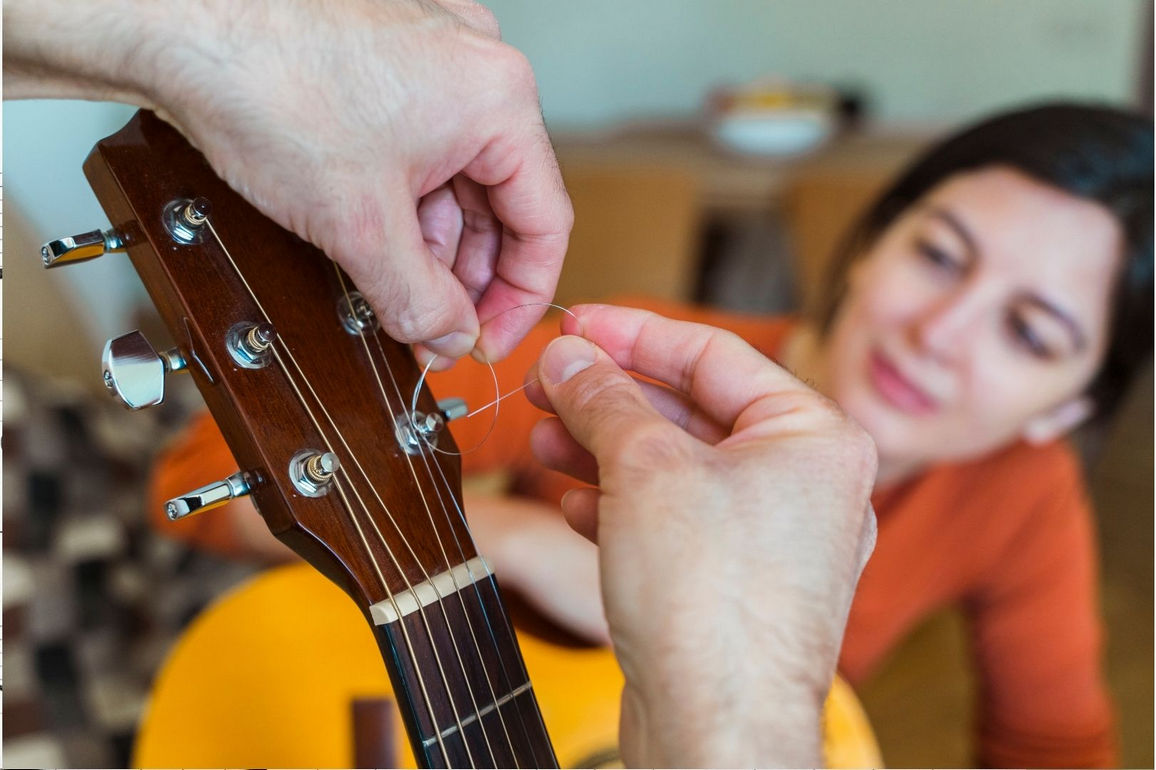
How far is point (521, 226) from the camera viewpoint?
47 cm

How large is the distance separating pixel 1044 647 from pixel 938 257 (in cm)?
53

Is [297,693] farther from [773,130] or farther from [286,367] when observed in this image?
[773,130]

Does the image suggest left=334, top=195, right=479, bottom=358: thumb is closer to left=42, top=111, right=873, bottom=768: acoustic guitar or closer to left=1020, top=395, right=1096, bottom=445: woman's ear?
left=42, top=111, right=873, bottom=768: acoustic guitar

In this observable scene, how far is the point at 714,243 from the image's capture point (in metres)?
2.18

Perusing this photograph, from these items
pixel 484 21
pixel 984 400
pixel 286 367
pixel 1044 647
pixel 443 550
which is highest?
pixel 484 21

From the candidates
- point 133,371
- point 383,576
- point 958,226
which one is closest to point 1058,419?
point 958,226

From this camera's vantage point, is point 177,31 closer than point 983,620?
Yes

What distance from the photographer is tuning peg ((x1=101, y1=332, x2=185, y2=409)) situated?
1.29 ft

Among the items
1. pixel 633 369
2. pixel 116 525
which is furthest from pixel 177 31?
pixel 116 525

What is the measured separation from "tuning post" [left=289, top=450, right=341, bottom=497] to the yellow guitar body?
0.33 m

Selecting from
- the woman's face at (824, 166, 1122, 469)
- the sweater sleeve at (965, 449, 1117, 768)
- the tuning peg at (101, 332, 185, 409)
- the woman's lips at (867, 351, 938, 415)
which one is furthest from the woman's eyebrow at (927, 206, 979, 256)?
the tuning peg at (101, 332, 185, 409)

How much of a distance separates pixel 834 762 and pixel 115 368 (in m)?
0.60

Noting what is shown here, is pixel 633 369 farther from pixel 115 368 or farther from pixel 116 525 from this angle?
pixel 116 525

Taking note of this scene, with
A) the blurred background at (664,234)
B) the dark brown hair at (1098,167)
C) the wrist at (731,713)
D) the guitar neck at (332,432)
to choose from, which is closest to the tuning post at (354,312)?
the guitar neck at (332,432)
